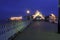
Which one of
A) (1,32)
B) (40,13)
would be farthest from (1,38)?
(40,13)

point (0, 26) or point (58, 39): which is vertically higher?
point (0, 26)

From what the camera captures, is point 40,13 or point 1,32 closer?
point 1,32

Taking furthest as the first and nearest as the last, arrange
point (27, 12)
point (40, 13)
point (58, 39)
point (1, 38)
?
1. point (40, 13)
2. point (27, 12)
3. point (58, 39)
4. point (1, 38)

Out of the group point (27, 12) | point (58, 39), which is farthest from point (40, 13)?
point (58, 39)

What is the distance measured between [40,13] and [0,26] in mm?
152154

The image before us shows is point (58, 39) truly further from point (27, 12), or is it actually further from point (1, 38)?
point (27, 12)

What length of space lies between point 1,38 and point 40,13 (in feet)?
501

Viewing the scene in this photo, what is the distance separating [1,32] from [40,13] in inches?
6002

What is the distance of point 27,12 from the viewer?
75.8 m

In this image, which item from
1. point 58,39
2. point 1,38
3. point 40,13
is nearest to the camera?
point 1,38

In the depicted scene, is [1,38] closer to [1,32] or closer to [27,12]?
[1,32]

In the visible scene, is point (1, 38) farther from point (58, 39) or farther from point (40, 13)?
point (40, 13)

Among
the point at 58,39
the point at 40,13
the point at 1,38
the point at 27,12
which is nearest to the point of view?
the point at 1,38

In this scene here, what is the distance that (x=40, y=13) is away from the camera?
16725 cm
